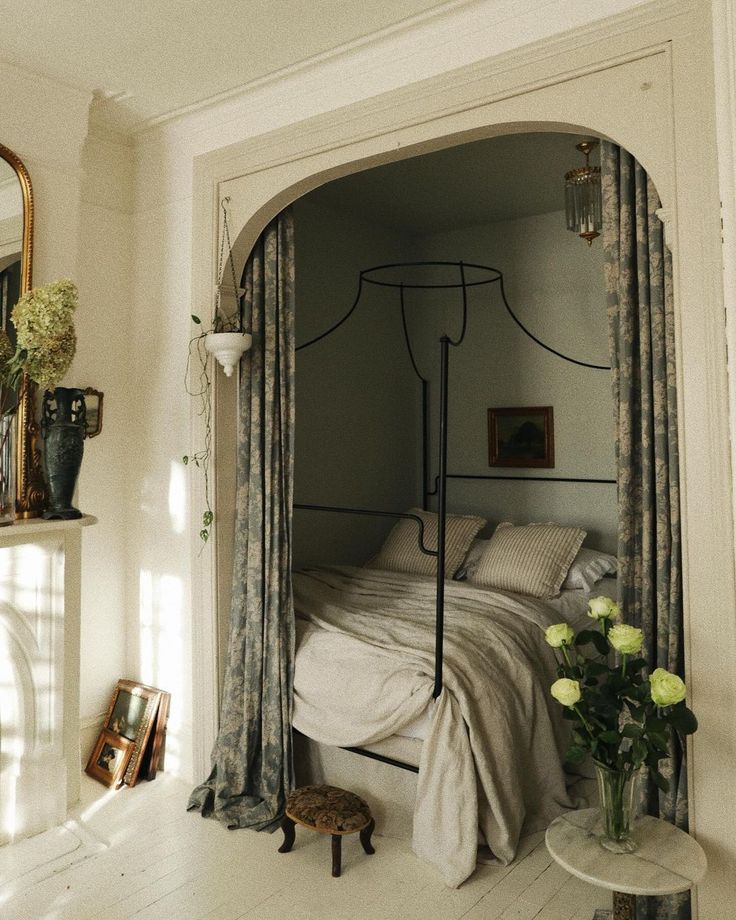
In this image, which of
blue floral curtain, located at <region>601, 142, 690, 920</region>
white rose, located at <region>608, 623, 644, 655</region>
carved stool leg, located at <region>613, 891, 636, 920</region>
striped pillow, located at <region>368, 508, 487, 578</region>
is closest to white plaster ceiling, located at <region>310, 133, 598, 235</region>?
blue floral curtain, located at <region>601, 142, 690, 920</region>

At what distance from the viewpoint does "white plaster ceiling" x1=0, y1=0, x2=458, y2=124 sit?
2.60 metres

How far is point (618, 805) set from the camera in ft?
6.77

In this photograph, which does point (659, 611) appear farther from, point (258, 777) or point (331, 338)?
point (331, 338)

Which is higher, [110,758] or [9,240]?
[9,240]

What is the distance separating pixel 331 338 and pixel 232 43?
2093 mm

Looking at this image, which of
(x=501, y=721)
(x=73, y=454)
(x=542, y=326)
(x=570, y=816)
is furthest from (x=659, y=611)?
(x=542, y=326)

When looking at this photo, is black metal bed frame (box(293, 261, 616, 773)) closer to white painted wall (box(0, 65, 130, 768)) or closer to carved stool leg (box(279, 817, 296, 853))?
carved stool leg (box(279, 817, 296, 853))

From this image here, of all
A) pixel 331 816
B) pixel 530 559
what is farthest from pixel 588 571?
pixel 331 816

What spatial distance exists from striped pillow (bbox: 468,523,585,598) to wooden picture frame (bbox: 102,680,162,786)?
1.76m

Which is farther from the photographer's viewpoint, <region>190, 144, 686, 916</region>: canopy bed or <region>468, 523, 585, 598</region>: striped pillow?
<region>468, 523, 585, 598</region>: striped pillow

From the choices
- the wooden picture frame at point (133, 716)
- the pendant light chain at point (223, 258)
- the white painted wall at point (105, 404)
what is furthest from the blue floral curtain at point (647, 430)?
the white painted wall at point (105, 404)

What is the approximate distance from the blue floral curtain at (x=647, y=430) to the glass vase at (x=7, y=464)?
7.44 feet

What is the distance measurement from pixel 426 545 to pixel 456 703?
1630 mm

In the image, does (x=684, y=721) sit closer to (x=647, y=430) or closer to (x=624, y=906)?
(x=624, y=906)
